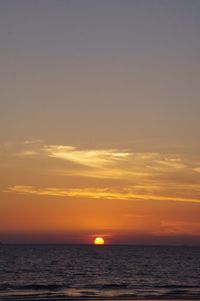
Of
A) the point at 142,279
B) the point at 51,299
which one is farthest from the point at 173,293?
the point at 142,279

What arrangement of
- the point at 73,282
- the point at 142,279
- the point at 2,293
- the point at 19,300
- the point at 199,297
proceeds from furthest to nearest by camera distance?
the point at 142,279
the point at 73,282
the point at 2,293
the point at 199,297
the point at 19,300

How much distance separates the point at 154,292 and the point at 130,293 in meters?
2.90

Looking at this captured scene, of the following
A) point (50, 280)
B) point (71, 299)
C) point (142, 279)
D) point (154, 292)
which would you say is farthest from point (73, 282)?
point (71, 299)

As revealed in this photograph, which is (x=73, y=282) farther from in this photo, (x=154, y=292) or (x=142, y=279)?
(x=154, y=292)

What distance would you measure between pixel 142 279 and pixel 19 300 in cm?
3211

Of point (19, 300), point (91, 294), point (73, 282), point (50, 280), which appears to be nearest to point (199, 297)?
point (91, 294)

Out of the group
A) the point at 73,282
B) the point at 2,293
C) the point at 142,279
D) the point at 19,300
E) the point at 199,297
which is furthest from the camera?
the point at 142,279

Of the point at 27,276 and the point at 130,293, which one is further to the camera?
the point at 27,276

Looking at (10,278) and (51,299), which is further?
(10,278)

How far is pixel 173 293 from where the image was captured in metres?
51.3

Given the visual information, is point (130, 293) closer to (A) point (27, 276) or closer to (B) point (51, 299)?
(B) point (51, 299)

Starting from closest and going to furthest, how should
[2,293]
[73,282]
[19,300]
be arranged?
[19,300], [2,293], [73,282]

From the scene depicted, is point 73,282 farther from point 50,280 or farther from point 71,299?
point 71,299

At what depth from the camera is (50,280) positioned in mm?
69875
